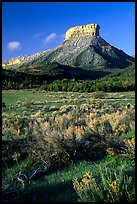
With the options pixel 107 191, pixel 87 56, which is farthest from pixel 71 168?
pixel 87 56

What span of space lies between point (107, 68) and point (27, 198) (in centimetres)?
14693

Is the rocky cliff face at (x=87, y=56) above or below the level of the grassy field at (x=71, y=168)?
above

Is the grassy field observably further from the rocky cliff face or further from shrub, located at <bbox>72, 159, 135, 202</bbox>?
the rocky cliff face

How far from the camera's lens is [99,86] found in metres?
52.3

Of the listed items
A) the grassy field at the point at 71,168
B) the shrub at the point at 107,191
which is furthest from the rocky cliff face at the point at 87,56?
the shrub at the point at 107,191

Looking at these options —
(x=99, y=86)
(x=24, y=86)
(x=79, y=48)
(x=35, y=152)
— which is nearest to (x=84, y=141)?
(x=35, y=152)

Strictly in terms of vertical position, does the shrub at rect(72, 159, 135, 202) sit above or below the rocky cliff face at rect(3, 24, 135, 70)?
below

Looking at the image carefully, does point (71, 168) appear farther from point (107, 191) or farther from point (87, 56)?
point (87, 56)

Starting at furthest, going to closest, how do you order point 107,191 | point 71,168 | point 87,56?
1. point 87,56
2. point 71,168
3. point 107,191

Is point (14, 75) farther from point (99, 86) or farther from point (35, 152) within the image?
point (35, 152)

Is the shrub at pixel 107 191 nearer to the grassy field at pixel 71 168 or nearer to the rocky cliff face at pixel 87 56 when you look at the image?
the grassy field at pixel 71 168

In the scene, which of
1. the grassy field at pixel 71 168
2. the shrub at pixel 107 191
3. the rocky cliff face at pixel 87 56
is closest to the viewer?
the shrub at pixel 107 191

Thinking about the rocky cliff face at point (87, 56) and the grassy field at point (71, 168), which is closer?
the grassy field at point (71, 168)

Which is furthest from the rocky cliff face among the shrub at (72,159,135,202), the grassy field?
the shrub at (72,159,135,202)
